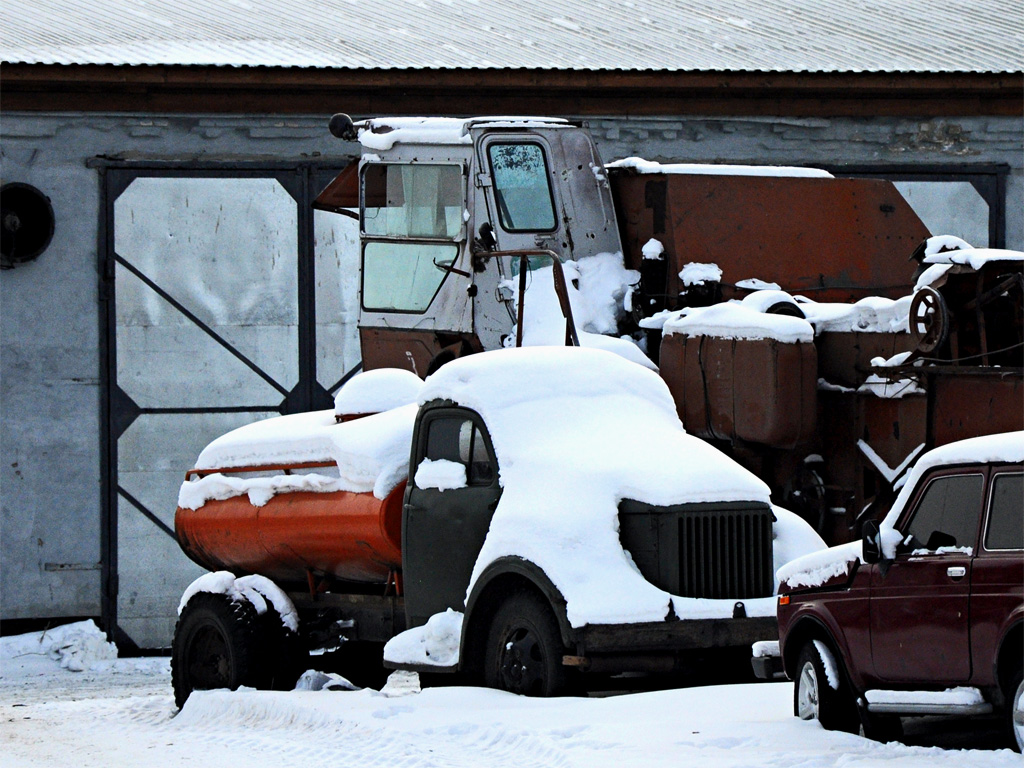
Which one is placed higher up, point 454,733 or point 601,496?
point 601,496

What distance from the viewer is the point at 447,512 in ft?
35.5

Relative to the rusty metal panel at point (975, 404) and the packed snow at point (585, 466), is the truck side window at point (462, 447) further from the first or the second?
the rusty metal panel at point (975, 404)

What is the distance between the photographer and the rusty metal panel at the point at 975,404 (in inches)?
374

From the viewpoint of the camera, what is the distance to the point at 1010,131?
19.3 meters

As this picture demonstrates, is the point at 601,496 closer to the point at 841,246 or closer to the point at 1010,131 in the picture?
the point at 841,246

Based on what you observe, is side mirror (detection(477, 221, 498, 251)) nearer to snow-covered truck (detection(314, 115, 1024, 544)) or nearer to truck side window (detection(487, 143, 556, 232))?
snow-covered truck (detection(314, 115, 1024, 544))

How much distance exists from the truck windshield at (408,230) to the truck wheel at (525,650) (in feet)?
11.5

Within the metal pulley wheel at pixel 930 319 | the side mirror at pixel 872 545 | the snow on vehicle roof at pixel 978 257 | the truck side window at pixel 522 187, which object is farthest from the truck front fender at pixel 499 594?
the truck side window at pixel 522 187

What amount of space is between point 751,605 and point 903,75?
1047 cm

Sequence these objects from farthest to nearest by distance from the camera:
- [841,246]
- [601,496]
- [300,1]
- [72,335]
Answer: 1. [300,1]
2. [72,335]
3. [841,246]
4. [601,496]

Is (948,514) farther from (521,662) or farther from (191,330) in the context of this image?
(191,330)

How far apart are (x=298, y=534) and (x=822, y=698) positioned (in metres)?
4.72

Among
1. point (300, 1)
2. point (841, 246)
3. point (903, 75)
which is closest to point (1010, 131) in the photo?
point (903, 75)

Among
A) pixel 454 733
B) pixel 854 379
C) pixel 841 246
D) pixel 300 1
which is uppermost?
pixel 300 1
